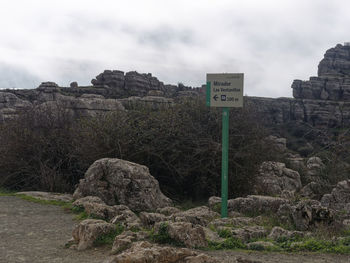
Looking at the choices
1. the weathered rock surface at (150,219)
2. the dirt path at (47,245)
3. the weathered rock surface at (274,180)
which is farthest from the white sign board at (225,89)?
the weathered rock surface at (274,180)

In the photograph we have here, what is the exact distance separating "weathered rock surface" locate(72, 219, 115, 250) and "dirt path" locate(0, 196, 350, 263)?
0.15 metres

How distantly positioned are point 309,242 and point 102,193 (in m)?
5.40

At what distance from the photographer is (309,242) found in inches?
228

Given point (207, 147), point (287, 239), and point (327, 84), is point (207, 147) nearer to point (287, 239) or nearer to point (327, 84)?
point (287, 239)

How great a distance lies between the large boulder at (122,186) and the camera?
9.47 m

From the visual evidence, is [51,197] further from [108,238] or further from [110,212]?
[108,238]

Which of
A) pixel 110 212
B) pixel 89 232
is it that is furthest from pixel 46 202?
pixel 89 232

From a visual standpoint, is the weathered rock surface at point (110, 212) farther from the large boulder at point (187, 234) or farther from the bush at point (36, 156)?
the bush at point (36, 156)

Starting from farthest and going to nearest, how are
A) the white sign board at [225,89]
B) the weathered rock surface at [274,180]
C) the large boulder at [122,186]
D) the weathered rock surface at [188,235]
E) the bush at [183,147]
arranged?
the weathered rock surface at [274,180] → the bush at [183,147] → the large boulder at [122,186] → the white sign board at [225,89] → the weathered rock surface at [188,235]

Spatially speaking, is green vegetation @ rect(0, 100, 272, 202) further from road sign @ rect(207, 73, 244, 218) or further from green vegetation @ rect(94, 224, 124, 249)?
green vegetation @ rect(94, 224, 124, 249)

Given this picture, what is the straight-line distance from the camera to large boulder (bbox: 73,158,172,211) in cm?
947

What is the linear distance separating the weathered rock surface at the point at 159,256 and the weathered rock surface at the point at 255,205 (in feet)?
15.2

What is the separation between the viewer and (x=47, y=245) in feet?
20.2

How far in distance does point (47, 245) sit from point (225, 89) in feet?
15.0
